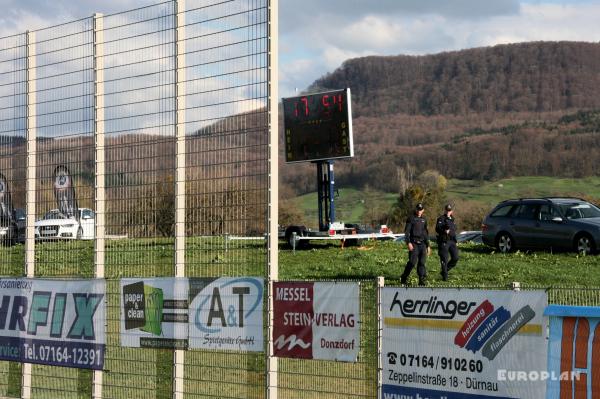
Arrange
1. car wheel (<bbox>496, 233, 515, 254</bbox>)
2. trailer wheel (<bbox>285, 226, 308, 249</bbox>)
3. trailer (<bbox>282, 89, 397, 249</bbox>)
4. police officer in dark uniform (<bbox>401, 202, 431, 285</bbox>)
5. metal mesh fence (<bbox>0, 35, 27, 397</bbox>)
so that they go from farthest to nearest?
trailer (<bbox>282, 89, 397, 249</bbox>)
trailer wheel (<bbox>285, 226, 308, 249</bbox>)
car wheel (<bbox>496, 233, 515, 254</bbox>)
police officer in dark uniform (<bbox>401, 202, 431, 285</bbox>)
metal mesh fence (<bbox>0, 35, 27, 397</bbox>)

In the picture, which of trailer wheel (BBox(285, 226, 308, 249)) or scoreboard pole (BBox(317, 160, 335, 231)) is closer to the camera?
trailer wheel (BBox(285, 226, 308, 249))

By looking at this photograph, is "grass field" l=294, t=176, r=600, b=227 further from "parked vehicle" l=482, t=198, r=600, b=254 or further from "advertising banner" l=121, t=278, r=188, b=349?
"advertising banner" l=121, t=278, r=188, b=349

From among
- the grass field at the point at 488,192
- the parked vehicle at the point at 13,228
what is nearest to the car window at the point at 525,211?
the parked vehicle at the point at 13,228

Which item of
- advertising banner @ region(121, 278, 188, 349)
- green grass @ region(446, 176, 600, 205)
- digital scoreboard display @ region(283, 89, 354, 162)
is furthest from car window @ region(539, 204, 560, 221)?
green grass @ region(446, 176, 600, 205)

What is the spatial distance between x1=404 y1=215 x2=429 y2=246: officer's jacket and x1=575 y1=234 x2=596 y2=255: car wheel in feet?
23.5

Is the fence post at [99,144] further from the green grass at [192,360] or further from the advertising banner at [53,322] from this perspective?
the advertising banner at [53,322]

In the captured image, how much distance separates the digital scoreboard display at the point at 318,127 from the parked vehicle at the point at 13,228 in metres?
21.8

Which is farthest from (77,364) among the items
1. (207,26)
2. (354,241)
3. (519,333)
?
(354,241)

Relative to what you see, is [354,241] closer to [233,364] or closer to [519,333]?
[233,364]

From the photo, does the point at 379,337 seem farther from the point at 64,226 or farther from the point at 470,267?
the point at 470,267

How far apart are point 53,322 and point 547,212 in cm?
1764

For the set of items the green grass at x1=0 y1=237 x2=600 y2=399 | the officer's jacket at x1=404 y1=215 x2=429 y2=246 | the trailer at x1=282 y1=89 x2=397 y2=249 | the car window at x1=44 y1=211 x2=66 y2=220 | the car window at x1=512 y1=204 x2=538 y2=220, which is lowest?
the green grass at x1=0 y1=237 x2=600 y2=399

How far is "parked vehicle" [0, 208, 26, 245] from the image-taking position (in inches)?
562

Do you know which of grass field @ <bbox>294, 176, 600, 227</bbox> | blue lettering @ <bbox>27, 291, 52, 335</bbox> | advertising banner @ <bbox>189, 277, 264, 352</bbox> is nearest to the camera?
advertising banner @ <bbox>189, 277, 264, 352</bbox>
